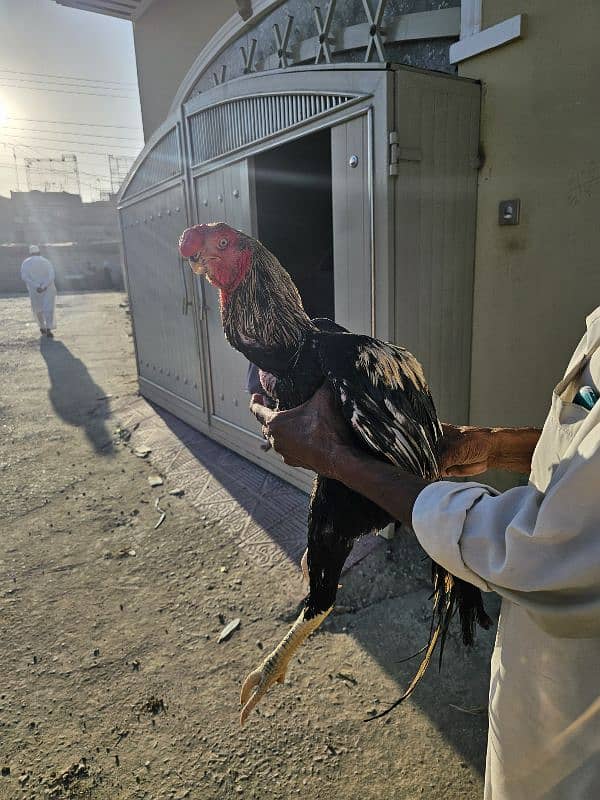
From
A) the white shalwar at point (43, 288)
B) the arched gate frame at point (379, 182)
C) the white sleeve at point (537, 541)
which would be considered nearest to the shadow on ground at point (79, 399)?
the arched gate frame at point (379, 182)

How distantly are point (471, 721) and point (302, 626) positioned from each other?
99 centimetres

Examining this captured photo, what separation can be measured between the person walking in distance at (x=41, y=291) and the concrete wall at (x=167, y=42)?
17.3 feet

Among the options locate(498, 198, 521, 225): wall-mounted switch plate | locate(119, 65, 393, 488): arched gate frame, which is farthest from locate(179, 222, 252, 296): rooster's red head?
locate(498, 198, 521, 225): wall-mounted switch plate

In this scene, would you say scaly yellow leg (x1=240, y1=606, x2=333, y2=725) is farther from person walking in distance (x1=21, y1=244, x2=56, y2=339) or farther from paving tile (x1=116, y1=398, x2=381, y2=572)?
person walking in distance (x1=21, y1=244, x2=56, y2=339)

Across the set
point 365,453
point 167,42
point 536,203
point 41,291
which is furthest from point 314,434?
point 41,291

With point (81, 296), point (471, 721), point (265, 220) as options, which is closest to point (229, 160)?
point (265, 220)

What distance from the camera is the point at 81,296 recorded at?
22.2m

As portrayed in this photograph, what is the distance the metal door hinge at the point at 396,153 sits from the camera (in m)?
2.62

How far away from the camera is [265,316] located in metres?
1.54

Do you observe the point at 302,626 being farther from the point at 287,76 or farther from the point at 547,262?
the point at 287,76

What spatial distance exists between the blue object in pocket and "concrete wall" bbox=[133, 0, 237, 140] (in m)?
6.46

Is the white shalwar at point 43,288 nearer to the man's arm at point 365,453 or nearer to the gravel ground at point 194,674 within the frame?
the gravel ground at point 194,674

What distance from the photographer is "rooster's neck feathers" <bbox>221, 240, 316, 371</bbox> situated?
1481 millimetres

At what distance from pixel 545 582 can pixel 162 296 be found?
217 inches
